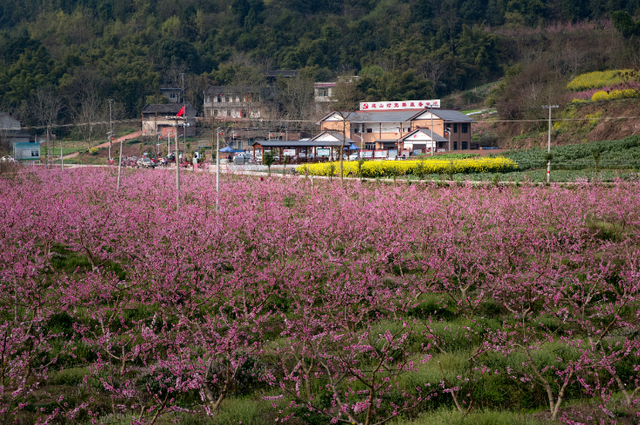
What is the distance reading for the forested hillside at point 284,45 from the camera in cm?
7856

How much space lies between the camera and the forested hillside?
78562 mm

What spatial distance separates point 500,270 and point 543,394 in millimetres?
2649

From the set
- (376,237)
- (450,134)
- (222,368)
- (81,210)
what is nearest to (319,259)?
(376,237)

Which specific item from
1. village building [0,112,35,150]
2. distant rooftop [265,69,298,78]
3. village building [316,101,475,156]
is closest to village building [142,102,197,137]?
village building [0,112,35,150]

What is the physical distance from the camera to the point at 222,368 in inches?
316

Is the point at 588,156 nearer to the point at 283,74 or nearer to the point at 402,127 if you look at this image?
the point at 402,127

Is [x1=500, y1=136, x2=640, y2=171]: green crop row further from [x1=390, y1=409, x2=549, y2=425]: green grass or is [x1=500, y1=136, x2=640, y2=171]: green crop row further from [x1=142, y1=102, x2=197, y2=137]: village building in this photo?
[x1=142, y1=102, x2=197, y2=137]: village building

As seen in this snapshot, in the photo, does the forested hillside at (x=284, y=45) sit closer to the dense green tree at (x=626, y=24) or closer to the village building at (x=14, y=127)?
the dense green tree at (x=626, y=24)

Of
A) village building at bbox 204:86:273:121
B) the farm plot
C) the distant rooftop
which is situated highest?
the distant rooftop

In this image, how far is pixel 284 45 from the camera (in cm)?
11044

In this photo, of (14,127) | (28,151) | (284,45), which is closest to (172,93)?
(14,127)

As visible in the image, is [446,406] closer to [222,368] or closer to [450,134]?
[222,368]

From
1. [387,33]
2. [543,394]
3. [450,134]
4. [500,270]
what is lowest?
[543,394]

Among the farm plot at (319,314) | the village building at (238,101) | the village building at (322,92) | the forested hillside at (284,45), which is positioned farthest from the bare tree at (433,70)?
the farm plot at (319,314)
